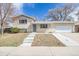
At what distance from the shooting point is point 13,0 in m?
7.56

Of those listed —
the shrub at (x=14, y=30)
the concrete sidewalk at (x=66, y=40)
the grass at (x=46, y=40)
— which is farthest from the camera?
the shrub at (x=14, y=30)

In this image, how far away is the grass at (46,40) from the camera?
36.6 feet

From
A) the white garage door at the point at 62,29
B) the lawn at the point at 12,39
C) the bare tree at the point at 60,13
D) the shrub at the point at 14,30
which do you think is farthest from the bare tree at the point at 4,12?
the white garage door at the point at 62,29

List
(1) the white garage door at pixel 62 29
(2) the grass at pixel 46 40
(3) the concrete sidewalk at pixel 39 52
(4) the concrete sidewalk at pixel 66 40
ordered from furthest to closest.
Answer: (1) the white garage door at pixel 62 29, (4) the concrete sidewalk at pixel 66 40, (2) the grass at pixel 46 40, (3) the concrete sidewalk at pixel 39 52

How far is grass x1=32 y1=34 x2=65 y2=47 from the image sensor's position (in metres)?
11.1

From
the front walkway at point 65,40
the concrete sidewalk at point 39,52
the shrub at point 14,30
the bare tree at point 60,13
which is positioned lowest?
the concrete sidewalk at point 39,52

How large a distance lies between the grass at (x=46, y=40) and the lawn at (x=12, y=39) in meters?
0.80

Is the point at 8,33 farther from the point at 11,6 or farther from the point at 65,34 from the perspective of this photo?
the point at 65,34

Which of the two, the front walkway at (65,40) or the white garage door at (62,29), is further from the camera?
the white garage door at (62,29)

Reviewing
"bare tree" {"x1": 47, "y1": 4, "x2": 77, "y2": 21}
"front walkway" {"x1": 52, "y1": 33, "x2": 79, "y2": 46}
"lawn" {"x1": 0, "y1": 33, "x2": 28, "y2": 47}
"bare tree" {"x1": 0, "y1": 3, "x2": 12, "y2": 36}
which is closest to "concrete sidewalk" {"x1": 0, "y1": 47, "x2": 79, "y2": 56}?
"lawn" {"x1": 0, "y1": 33, "x2": 28, "y2": 47}

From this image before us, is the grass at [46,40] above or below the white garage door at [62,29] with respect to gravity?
below

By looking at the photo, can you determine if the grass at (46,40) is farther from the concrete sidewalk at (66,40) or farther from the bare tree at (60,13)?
the bare tree at (60,13)

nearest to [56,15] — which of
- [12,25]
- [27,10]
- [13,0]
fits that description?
[27,10]

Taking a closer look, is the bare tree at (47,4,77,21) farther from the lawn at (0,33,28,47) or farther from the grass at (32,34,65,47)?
the lawn at (0,33,28,47)
